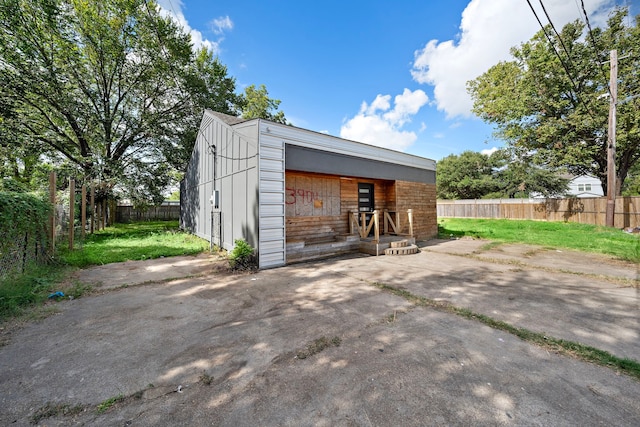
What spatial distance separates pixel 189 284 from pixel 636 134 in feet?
66.3

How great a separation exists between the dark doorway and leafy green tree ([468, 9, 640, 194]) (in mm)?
12146

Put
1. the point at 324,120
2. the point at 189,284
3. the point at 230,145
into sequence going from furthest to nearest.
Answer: the point at 324,120, the point at 230,145, the point at 189,284

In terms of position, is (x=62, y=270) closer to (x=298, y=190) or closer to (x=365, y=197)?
(x=298, y=190)

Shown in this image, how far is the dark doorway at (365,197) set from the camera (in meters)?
9.16

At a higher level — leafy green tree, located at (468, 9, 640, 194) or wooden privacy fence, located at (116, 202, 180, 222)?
leafy green tree, located at (468, 9, 640, 194)

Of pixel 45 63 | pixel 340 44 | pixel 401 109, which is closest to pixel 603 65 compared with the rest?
pixel 401 109

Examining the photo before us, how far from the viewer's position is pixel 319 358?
2.29 m

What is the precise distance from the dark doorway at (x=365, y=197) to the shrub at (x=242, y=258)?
15.3 ft

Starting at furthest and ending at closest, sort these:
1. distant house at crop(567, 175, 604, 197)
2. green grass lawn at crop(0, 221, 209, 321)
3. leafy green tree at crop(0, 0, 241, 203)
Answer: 1. distant house at crop(567, 175, 604, 197)
2. leafy green tree at crop(0, 0, 241, 203)
3. green grass lawn at crop(0, 221, 209, 321)

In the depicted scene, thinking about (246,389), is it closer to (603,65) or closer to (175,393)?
(175,393)

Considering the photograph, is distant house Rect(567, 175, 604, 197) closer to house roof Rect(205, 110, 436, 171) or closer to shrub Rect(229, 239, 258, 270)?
house roof Rect(205, 110, 436, 171)

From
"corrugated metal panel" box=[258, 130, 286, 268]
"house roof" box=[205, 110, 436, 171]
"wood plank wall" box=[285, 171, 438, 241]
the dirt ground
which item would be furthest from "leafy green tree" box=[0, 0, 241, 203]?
the dirt ground

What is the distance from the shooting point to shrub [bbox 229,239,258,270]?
18.3ft

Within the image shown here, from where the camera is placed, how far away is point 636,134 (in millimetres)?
11938
